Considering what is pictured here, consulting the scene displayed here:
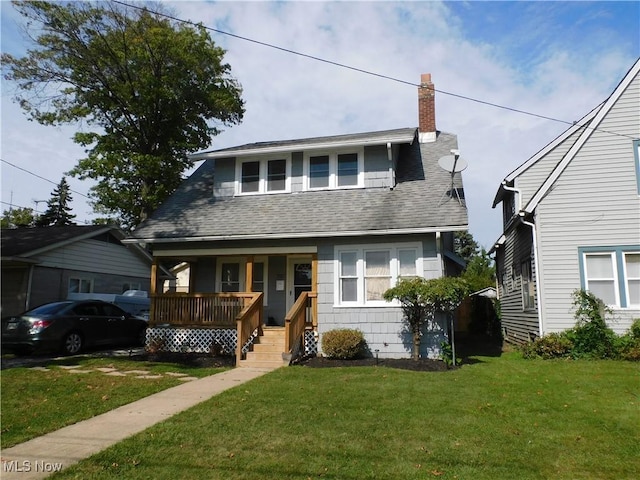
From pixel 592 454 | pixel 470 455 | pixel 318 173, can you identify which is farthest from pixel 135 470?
pixel 318 173

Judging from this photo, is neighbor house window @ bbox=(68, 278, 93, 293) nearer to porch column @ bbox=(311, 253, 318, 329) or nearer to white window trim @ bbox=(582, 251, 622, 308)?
porch column @ bbox=(311, 253, 318, 329)

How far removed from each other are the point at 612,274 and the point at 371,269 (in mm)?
6311

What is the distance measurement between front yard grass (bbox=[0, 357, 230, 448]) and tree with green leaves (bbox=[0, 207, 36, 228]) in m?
42.3

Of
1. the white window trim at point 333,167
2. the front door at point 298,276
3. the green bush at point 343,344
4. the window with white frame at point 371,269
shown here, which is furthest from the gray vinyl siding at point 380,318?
the white window trim at point 333,167

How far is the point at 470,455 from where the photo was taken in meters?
4.82

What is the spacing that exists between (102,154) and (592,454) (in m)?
25.5

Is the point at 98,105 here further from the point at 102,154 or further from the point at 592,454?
the point at 592,454

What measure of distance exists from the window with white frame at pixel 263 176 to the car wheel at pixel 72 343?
648cm

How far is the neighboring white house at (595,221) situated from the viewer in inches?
474

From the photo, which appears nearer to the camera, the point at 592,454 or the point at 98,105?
the point at 592,454

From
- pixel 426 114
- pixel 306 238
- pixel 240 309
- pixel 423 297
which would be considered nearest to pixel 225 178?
pixel 306 238

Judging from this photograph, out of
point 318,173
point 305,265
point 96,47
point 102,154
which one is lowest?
point 305,265

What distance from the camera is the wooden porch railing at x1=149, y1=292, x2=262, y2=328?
42.6ft

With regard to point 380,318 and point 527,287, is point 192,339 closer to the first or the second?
point 380,318
